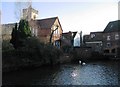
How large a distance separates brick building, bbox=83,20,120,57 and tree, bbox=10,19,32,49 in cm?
2398

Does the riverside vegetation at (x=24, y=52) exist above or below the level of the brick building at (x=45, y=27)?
below

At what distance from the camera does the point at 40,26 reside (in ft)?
157

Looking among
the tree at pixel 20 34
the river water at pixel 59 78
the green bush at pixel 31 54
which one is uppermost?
the tree at pixel 20 34

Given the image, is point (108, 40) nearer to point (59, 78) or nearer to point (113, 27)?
point (113, 27)

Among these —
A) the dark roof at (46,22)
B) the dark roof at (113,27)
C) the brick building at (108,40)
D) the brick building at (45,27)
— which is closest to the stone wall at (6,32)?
the brick building at (45,27)

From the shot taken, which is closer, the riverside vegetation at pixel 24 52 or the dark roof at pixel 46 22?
the riverside vegetation at pixel 24 52

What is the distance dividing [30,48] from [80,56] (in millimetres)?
18568

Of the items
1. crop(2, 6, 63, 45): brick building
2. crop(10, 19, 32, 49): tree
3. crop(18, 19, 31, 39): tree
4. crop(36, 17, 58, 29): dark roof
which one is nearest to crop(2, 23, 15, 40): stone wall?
crop(10, 19, 32, 49): tree

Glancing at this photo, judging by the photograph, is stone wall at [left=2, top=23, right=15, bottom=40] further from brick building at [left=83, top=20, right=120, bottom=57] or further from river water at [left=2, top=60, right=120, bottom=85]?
brick building at [left=83, top=20, right=120, bottom=57]

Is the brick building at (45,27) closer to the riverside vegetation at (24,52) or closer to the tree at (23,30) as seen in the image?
the tree at (23,30)

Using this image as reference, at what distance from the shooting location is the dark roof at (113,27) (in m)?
53.4

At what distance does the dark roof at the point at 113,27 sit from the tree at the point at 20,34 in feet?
94.3

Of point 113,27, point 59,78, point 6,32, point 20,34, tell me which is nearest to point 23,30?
point 20,34

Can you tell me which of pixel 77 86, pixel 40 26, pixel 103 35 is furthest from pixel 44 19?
pixel 77 86
